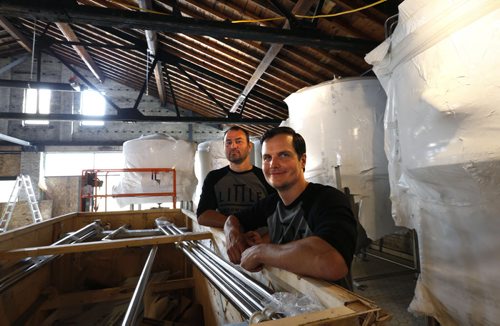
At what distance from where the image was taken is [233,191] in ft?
6.77

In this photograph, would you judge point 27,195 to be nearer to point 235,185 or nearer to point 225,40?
point 225,40

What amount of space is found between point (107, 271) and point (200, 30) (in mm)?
2535

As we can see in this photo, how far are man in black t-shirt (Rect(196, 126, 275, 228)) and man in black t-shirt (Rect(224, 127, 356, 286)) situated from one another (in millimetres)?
422

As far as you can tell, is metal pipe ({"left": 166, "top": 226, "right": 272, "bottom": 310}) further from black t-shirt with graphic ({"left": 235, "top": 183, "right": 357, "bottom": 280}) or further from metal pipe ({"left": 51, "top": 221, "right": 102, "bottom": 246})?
metal pipe ({"left": 51, "top": 221, "right": 102, "bottom": 246})

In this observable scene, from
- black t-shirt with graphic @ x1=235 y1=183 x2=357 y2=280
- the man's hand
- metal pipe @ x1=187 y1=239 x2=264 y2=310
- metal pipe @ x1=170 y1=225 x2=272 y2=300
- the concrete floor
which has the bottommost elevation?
the concrete floor

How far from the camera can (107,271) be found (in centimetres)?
272

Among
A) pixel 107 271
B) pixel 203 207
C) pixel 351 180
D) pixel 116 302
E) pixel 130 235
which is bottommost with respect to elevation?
pixel 116 302

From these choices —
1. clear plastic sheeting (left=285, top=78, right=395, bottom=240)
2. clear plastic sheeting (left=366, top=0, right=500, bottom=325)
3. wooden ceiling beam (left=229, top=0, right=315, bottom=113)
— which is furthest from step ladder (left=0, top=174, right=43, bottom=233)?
clear plastic sheeting (left=366, top=0, right=500, bottom=325)

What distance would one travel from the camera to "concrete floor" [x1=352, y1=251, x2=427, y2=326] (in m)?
2.27

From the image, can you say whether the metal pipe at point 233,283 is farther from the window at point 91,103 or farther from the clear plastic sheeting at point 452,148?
the window at point 91,103

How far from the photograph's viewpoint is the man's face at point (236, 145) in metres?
2.04

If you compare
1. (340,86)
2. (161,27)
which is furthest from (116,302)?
(340,86)

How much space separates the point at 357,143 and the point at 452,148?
1134 mm

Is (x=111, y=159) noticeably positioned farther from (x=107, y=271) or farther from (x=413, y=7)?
(x=413, y=7)
